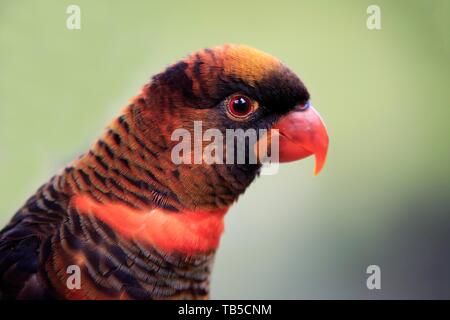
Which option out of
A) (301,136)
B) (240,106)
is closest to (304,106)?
(301,136)

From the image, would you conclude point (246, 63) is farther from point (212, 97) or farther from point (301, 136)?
point (301, 136)

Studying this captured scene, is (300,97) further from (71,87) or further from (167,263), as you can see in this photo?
(71,87)

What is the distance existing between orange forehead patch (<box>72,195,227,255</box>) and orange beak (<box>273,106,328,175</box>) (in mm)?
325

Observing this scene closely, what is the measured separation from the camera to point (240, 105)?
135cm

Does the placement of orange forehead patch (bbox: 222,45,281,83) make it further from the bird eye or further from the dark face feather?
the bird eye

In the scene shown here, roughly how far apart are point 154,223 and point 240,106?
429mm

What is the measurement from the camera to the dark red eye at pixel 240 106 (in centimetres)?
135

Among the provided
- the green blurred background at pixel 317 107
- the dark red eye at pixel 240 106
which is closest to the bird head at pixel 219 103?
the dark red eye at pixel 240 106

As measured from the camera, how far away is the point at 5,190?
77.4 inches

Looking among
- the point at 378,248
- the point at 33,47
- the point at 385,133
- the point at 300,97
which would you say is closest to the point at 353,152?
the point at 385,133

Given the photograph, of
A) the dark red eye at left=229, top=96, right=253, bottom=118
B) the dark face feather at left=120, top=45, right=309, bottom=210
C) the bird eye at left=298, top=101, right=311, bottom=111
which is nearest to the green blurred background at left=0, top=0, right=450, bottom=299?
the dark face feather at left=120, top=45, right=309, bottom=210

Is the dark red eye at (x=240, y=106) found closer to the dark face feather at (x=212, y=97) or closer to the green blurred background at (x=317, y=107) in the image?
the dark face feather at (x=212, y=97)

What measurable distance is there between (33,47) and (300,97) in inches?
48.2
